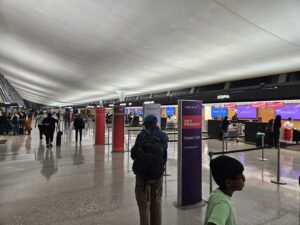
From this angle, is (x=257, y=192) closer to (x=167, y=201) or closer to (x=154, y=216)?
(x=167, y=201)

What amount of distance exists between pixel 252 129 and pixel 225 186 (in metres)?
14.3

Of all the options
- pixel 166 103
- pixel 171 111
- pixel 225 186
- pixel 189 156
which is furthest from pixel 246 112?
pixel 225 186

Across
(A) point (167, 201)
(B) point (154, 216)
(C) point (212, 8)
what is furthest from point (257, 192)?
(C) point (212, 8)

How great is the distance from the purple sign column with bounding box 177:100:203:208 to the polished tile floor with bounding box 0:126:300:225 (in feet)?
0.84

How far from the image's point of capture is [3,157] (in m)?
8.90

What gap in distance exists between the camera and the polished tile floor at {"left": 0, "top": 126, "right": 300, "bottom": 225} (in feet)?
12.5

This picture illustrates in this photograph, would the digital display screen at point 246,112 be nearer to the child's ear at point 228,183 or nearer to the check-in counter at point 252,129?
the check-in counter at point 252,129

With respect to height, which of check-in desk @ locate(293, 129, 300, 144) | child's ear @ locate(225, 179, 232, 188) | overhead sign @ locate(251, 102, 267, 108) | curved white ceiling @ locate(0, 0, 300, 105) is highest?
curved white ceiling @ locate(0, 0, 300, 105)

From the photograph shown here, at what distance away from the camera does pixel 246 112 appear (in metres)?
18.6

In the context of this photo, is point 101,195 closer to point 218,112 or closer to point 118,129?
point 118,129

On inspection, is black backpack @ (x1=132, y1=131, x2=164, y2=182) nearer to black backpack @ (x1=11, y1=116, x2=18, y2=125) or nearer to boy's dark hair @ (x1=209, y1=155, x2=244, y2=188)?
boy's dark hair @ (x1=209, y1=155, x2=244, y2=188)

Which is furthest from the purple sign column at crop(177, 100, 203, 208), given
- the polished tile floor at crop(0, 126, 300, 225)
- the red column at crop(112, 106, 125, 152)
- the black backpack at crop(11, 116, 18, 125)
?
the black backpack at crop(11, 116, 18, 125)


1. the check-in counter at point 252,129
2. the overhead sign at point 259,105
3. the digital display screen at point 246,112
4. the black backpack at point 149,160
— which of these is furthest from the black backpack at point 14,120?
the overhead sign at point 259,105

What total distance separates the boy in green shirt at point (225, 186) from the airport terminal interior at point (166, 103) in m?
2.19
